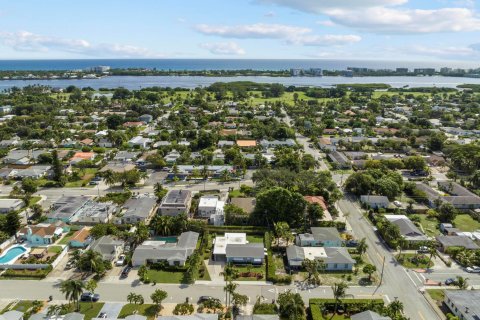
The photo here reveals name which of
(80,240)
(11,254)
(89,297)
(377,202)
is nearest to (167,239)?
(80,240)

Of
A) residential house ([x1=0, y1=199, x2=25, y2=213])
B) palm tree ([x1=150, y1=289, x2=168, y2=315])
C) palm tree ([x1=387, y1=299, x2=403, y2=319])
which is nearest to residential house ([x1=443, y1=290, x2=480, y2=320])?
palm tree ([x1=387, y1=299, x2=403, y2=319])

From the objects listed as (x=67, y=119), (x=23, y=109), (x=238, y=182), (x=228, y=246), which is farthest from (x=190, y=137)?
(x=23, y=109)

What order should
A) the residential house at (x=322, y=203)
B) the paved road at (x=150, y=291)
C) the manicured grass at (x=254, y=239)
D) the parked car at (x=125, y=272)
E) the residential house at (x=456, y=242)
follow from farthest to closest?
the residential house at (x=322, y=203) < the manicured grass at (x=254, y=239) < the residential house at (x=456, y=242) < the parked car at (x=125, y=272) < the paved road at (x=150, y=291)

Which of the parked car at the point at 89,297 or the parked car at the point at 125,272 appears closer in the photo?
the parked car at the point at 89,297

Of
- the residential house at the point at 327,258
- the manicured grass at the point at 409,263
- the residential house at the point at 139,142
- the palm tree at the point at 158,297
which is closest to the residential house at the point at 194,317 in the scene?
the palm tree at the point at 158,297

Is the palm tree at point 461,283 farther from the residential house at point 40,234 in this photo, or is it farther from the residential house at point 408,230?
the residential house at point 40,234

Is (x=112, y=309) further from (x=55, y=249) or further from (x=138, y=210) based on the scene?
(x=138, y=210)

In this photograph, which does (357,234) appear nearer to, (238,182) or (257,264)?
(257,264)
